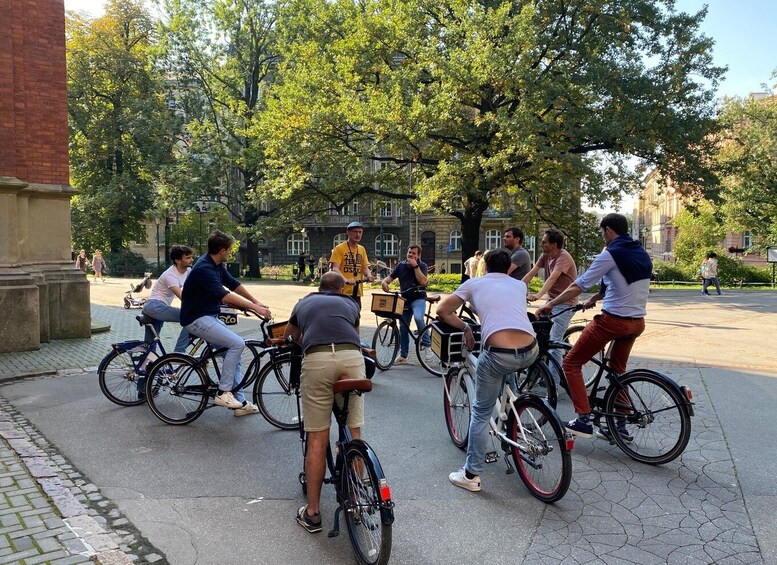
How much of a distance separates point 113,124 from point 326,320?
4229 cm

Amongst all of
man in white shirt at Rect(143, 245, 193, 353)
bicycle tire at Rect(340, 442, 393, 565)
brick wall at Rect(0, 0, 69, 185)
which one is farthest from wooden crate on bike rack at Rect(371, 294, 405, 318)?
brick wall at Rect(0, 0, 69, 185)

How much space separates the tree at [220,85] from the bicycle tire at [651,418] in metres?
31.4

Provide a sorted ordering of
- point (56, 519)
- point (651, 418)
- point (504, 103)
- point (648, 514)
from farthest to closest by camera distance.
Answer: point (504, 103) → point (651, 418) → point (648, 514) → point (56, 519)

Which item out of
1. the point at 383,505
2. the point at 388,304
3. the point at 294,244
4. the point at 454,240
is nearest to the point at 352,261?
the point at 388,304

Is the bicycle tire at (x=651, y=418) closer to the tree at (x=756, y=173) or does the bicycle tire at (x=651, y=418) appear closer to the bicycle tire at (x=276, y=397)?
the bicycle tire at (x=276, y=397)

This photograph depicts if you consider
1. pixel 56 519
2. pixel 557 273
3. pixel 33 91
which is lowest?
pixel 56 519

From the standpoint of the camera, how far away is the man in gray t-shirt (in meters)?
7.73

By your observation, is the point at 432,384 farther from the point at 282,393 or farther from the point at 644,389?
the point at 644,389

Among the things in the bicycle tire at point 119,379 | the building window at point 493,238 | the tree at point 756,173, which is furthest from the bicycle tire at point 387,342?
the building window at point 493,238

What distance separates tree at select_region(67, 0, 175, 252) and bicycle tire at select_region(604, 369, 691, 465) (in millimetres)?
38159

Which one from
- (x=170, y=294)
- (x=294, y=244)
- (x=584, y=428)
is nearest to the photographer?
(x=584, y=428)

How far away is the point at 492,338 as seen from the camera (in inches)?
167

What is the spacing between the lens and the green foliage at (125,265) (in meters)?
40.2

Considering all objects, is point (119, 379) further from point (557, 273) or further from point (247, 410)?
point (557, 273)
